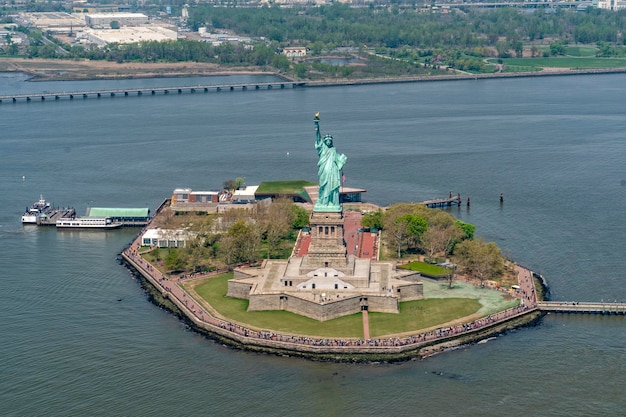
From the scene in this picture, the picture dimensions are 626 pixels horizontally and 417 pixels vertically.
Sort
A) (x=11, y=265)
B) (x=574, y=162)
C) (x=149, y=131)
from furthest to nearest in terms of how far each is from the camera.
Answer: (x=149, y=131)
(x=574, y=162)
(x=11, y=265)

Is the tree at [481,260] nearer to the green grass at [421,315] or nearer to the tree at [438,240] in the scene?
the tree at [438,240]

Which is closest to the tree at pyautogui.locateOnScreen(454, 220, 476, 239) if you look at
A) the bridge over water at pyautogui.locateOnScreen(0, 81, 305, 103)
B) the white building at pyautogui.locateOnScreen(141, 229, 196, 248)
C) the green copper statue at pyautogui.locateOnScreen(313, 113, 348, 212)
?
the green copper statue at pyautogui.locateOnScreen(313, 113, 348, 212)

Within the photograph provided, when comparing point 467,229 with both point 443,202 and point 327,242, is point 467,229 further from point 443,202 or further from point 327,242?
point 443,202

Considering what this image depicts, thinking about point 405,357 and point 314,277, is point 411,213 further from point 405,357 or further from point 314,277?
point 405,357

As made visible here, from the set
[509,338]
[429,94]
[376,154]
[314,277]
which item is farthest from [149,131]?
[509,338]

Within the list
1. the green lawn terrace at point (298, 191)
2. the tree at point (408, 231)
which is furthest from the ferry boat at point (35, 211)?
the tree at point (408, 231)

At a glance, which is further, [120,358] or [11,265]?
[11,265]

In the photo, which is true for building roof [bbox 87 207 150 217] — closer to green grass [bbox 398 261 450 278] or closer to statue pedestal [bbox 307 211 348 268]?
statue pedestal [bbox 307 211 348 268]
